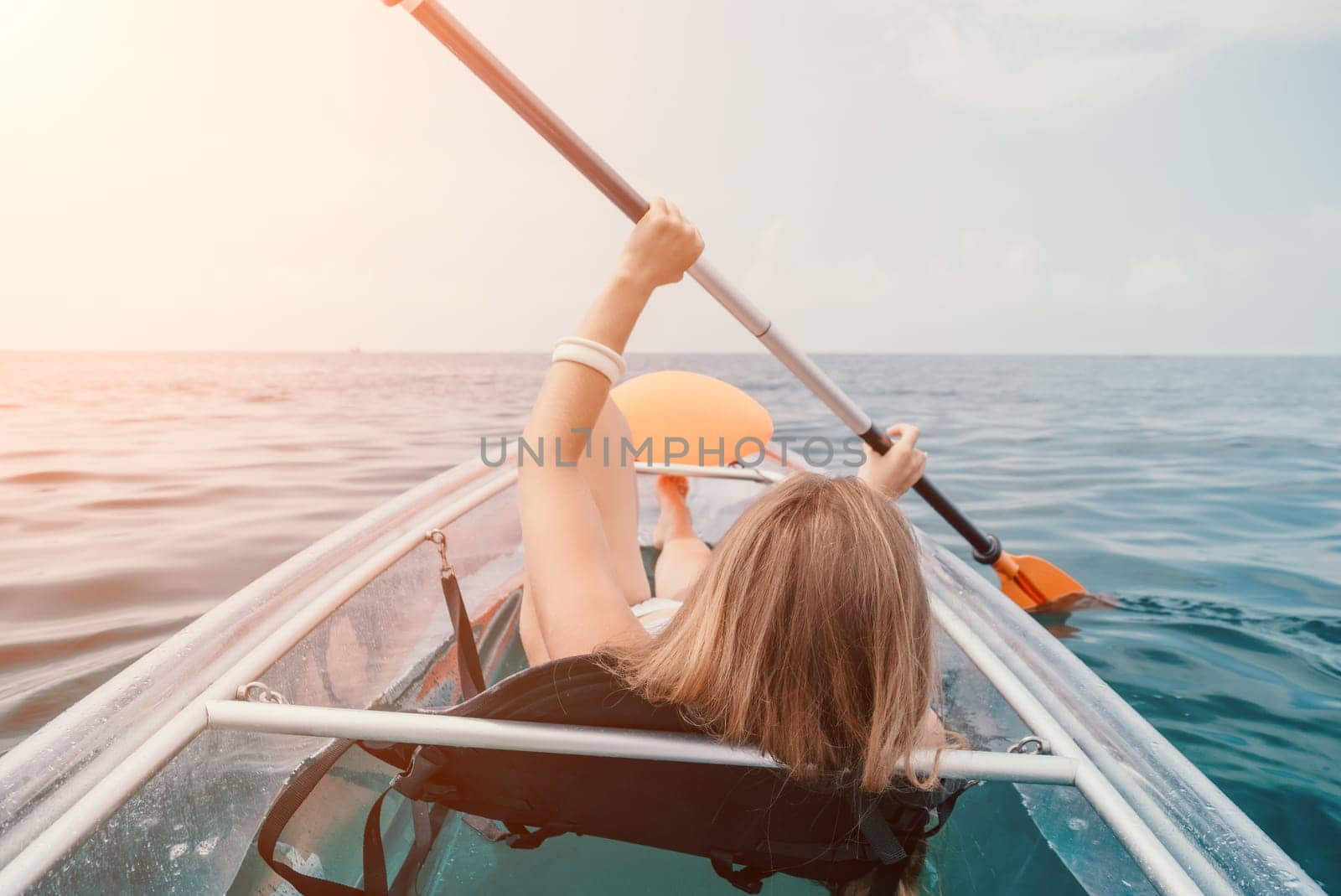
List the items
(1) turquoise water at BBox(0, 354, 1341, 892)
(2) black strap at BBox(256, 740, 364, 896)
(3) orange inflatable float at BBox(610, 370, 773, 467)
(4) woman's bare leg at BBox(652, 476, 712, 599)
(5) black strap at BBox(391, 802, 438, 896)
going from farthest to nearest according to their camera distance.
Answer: (3) orange inflatable float at BBox(610, 370, 773, 467) < (4) woman's bare leg at BBox(652, 476, 712, 599) < (1) turquoise water at BBox(0, 354, 1341, 892) < (5) black strap at BBox(391, 802, 438, 896) < (2) black strap at BBox(256, 740, 364, 896)

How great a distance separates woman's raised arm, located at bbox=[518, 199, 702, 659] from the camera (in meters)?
1.17

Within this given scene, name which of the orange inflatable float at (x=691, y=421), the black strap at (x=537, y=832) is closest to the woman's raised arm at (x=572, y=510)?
the black strap at (x=537, y=832)

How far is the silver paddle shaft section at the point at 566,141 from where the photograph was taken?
1.79 meters

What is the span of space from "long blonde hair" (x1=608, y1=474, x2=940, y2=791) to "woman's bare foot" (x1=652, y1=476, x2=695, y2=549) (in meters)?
2.13

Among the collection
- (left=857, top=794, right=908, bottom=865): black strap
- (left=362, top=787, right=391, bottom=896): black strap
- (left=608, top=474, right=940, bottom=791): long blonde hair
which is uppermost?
(left=608, top=474, right=940, bottom=791): long blonde hair

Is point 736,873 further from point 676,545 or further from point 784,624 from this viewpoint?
Answer: point 676,545

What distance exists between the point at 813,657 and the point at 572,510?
0.42 meters

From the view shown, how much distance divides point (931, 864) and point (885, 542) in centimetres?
93

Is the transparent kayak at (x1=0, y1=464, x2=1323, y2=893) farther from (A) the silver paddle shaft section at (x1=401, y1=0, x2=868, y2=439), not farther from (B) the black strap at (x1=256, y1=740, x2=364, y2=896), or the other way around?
(A) the silver paddle shaft section at (x1=401, y1=0, x2=868, y2=439)

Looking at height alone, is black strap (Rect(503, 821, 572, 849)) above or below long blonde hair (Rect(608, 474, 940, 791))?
below

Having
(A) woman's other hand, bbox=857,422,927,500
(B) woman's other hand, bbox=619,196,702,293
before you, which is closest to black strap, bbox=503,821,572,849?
(B) woman's other hand, bbox=619,196,702,293

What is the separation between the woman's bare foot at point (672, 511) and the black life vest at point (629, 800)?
2.06m

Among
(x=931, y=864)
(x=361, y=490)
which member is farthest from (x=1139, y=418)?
(x=931, y=864)

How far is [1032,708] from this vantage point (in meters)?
1.29
